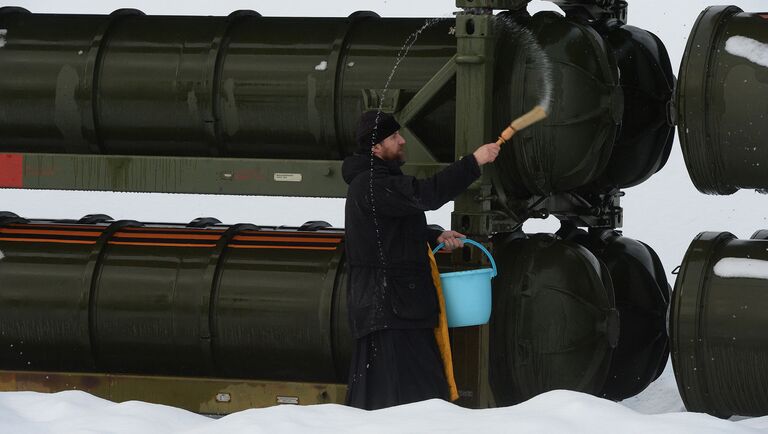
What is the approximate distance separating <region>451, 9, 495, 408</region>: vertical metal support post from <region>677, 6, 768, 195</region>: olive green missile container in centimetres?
105

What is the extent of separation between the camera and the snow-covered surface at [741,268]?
302 inches

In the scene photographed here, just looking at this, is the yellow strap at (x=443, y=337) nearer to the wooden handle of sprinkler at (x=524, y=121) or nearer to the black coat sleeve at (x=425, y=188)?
the black coat sleeve at (x=425, y=188)

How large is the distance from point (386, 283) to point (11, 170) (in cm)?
261

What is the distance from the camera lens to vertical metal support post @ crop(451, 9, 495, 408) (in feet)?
25.7

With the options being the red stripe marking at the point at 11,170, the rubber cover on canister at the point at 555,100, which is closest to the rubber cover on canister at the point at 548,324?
the rubber cover on canister at the point at 555,100

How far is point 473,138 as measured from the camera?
7.84 m

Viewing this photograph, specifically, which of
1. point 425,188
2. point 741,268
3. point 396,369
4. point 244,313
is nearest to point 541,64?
point 425,188

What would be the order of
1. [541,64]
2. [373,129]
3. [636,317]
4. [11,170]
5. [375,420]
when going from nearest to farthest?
[375,420]
[373,129]
[541,64]
[11,170]
[636,317]

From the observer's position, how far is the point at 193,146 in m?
8.59

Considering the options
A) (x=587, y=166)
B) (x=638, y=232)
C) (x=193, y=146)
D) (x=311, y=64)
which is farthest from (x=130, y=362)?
(x=638, y=232)

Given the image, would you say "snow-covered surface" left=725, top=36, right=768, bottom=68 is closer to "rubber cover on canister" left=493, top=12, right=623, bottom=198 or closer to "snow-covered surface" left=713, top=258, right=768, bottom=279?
"rubber cover on canister" left=493, top=12, right=623, bottom=198

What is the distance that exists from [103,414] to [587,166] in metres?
3.35

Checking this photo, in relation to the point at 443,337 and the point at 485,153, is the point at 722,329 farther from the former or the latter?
the point at 485,153

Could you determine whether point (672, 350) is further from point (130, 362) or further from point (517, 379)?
point (130, 362)
